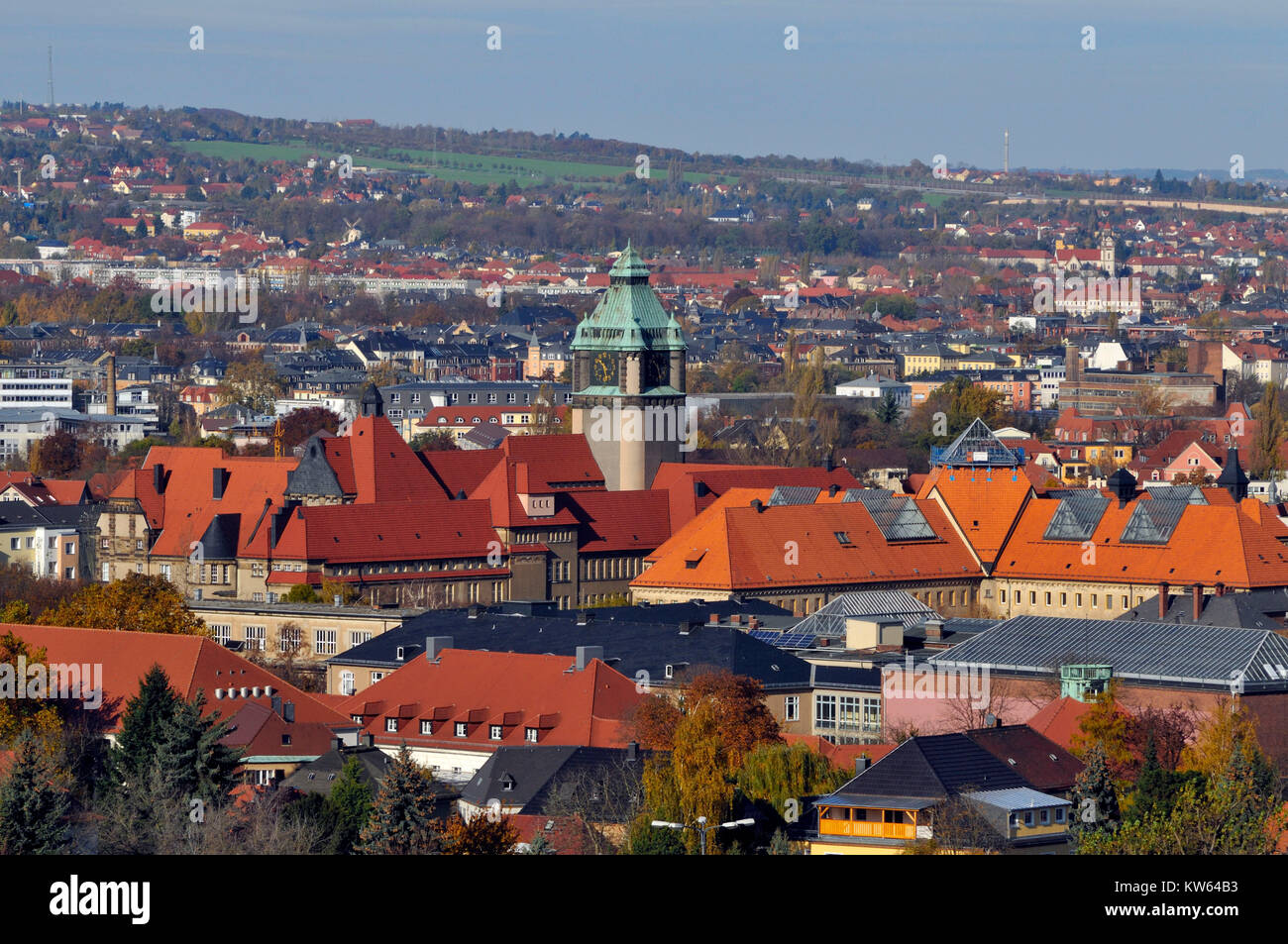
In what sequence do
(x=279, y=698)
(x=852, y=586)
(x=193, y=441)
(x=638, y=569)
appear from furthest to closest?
(x=193, y=441) → (x=638, y=569) → (x=852, y=586) → (x=279, y=698)

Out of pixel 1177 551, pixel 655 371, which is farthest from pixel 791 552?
pixel 655 371

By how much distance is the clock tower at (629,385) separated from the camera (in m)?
79.6

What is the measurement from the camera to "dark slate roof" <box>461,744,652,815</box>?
→ 37.1m

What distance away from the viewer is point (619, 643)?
5047 cm

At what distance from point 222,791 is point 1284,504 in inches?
1841

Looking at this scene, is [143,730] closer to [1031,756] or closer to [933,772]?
[933,772]

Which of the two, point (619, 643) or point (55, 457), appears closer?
point (619, 643)

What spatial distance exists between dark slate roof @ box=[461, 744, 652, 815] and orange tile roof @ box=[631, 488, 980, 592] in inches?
993

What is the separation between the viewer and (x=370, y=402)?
260ft

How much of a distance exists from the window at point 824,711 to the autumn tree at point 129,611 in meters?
12.5

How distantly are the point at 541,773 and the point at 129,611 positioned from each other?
63.3 ft

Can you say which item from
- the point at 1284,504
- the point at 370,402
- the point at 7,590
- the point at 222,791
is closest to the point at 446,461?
the point at 370,402
